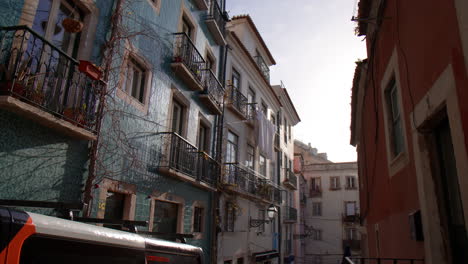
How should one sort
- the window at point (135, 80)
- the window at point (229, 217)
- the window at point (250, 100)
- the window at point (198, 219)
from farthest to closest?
the window at point (250, 100)
the window at point (229, 217)
the window at point (198, 219)
the window at point (135, 80)

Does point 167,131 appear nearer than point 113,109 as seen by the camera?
No

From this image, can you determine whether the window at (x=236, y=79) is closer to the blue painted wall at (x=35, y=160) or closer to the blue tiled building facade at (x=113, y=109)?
the blue tiled building facade at (x=113, y=109)

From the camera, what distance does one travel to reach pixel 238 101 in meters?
17.0

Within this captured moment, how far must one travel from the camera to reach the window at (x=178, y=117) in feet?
36.9

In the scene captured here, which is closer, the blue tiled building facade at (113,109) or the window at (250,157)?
the blue tiled building facade at (113,109)

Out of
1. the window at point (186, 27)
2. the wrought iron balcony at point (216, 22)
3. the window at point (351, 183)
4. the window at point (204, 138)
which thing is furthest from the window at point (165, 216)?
the window at point (351, 183)

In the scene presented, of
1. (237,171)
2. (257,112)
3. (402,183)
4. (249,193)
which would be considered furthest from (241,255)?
(402,183)

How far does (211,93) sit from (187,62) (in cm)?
208

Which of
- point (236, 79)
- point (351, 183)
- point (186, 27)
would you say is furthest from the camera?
point (351, 183)

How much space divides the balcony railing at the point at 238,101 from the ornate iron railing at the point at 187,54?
373 centimetres

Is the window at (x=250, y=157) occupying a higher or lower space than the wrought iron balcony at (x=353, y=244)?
higher

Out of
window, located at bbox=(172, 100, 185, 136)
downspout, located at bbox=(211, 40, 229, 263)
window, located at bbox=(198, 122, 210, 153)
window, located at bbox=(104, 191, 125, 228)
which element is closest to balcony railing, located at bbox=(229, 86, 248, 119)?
downspout, located at bbox=(211, 40, 229, 263)

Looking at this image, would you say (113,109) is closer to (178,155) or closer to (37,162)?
(37,162)

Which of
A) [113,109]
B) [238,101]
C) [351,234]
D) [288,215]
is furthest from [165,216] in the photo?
[351,234]
